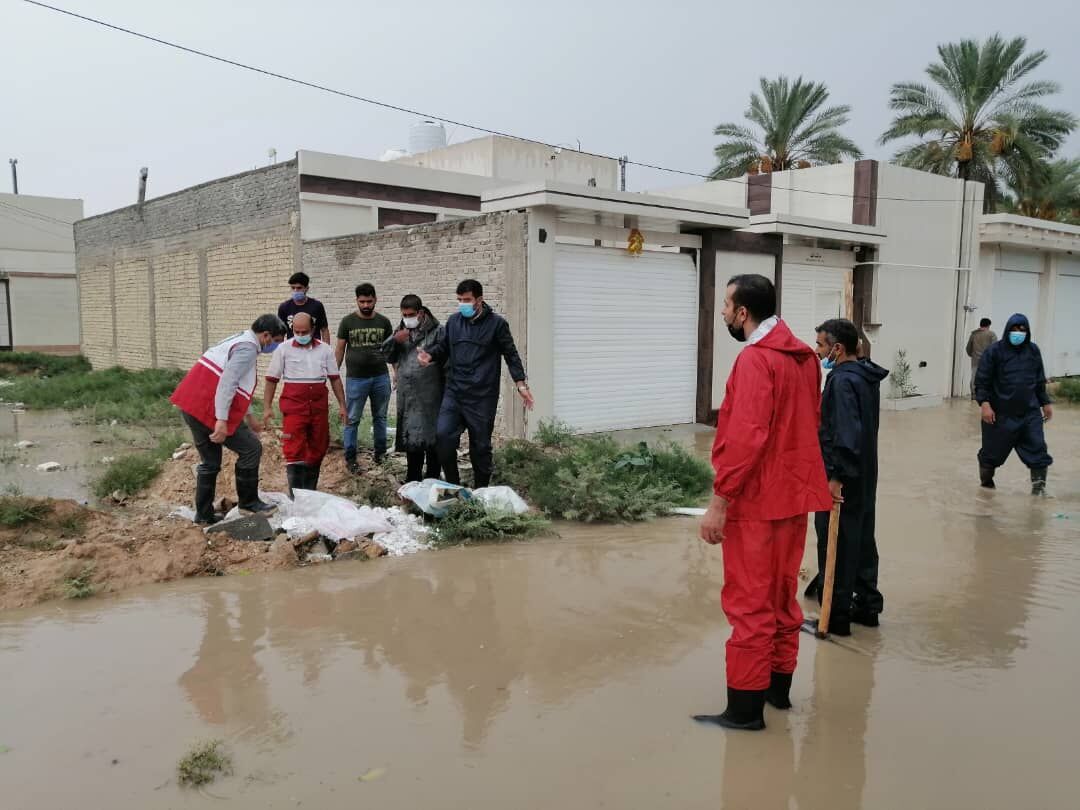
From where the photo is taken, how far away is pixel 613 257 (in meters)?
10.7

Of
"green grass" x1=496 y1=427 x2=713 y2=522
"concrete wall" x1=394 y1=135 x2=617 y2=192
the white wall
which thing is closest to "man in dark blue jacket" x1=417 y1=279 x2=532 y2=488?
"green grass" x1=496 y1=427 x2=713 y2=522

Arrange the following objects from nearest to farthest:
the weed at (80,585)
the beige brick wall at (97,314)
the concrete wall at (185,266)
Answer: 1. the weed at (80,585)
2. the concrete wall at (185,266)
3. the beige brick wall at (97,314)

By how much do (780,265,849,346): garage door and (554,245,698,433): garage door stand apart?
8.40 ft

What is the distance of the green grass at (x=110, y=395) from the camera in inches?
510

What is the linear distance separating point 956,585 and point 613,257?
657 centimetres

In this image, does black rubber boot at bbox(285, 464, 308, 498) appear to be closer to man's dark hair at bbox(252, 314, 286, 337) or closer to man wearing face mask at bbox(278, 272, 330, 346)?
man's dark hair at bbox(252, 314, 286, 337)

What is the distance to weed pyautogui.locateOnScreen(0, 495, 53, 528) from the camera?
18.4 feet

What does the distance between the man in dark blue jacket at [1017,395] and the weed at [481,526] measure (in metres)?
4.50

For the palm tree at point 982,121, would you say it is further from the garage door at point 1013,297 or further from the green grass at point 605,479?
the green grass at point 605,479

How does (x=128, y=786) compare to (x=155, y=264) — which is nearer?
(x=128, y=786)

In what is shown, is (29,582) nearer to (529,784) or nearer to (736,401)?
(529,784)

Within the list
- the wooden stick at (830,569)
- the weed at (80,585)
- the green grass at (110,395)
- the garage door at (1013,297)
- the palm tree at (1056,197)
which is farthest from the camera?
the palm tree at (1056,197)

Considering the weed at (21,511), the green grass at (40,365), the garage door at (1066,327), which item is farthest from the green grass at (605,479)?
the green grass at (40,365)

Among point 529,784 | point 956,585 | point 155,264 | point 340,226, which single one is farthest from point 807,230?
point 155,264
